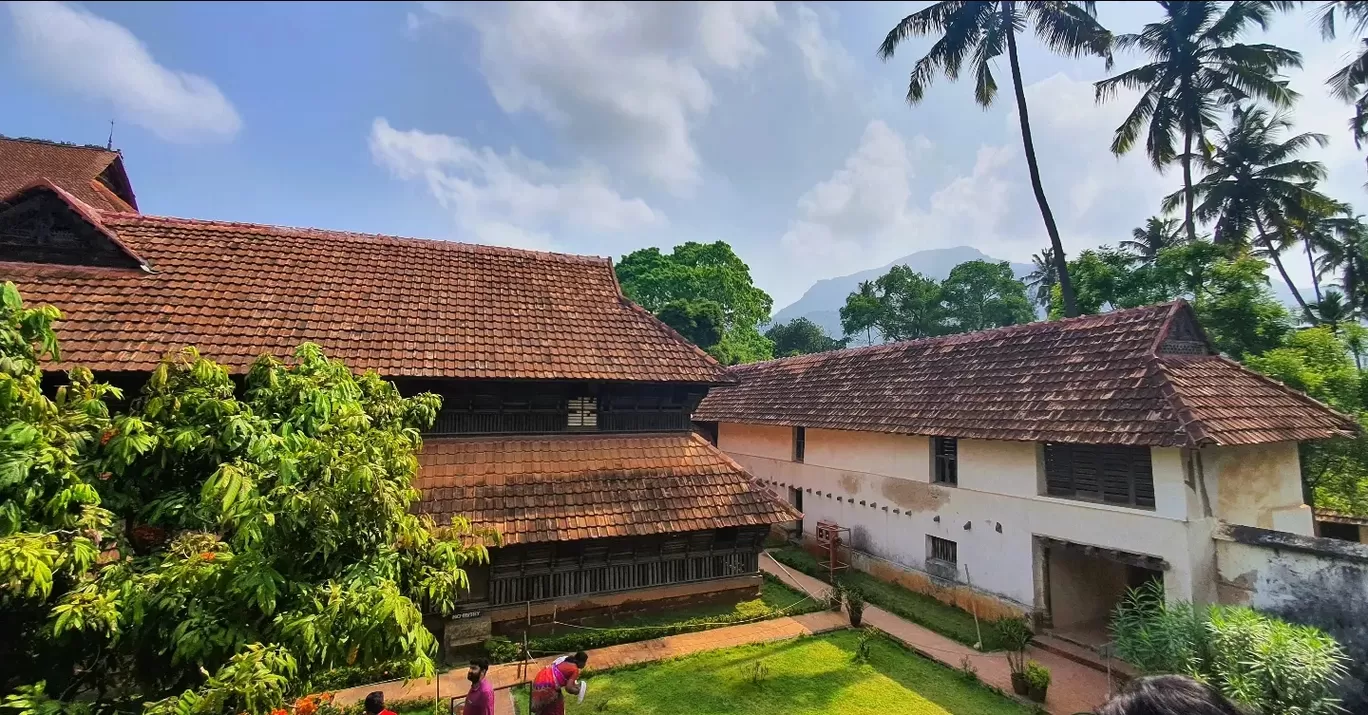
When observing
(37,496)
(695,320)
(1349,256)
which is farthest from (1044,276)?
(37,496)

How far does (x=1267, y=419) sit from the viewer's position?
8.95 meters

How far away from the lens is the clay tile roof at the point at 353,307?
8.48 m

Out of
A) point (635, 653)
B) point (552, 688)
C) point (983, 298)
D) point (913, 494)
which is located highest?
point (983, 298)

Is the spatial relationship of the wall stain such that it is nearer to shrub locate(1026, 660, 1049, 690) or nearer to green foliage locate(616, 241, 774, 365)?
shrub locate(1026, 660, 1049, 690)

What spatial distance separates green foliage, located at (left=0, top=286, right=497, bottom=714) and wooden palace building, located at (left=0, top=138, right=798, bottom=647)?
13.5ft

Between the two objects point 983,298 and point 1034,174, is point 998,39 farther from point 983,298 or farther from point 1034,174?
point 983,298

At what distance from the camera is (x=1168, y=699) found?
6.72ft

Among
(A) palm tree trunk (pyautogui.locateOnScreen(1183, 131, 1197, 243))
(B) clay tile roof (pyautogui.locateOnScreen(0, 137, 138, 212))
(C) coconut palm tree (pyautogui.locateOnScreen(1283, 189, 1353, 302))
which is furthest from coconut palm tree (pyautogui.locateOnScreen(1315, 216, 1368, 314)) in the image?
(B) clay tile roof (pyautogui.locateOnScreen(0, 137, 138, 212))

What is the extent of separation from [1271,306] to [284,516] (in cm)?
1937

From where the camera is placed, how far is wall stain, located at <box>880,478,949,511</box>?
1200cm

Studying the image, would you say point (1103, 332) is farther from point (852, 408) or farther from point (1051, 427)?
point (852, 408)


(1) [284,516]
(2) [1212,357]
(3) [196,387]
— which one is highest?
(2) [1212,357]

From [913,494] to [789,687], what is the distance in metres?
6.00

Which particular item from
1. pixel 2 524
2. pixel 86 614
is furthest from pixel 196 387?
pixel 86 614
